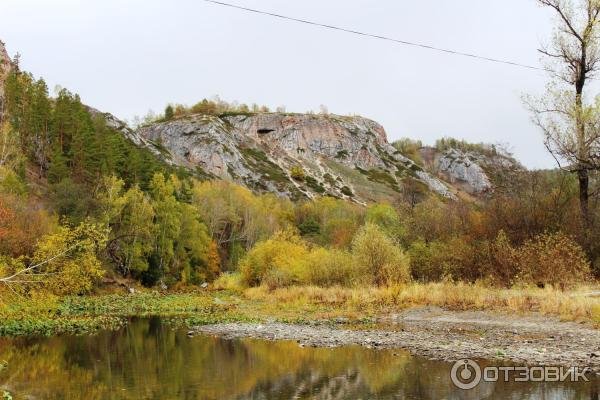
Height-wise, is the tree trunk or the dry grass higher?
the tree trunk

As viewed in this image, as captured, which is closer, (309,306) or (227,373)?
(227,373)

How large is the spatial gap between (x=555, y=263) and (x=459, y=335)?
9.94 metres

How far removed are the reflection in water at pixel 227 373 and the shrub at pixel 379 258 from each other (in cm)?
1629

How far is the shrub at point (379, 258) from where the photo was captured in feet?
121

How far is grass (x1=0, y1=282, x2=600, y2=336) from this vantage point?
2412 cm

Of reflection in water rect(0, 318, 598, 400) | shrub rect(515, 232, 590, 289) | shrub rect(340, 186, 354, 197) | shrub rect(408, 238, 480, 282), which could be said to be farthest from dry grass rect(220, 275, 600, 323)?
shrub rect(340, 186, 354, 197)

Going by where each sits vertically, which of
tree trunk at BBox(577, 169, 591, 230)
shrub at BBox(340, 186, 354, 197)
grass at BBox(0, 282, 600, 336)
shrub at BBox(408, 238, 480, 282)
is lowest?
grass at BBox(0, 282, 600, 336)

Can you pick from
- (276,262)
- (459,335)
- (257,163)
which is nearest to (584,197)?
(459,335)

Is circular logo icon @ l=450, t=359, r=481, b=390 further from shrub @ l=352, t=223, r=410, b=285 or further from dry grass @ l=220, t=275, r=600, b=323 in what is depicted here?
shrub @ l=352, t=223, r=410, b=285

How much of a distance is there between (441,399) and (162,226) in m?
58.4

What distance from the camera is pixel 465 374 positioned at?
48.4ft

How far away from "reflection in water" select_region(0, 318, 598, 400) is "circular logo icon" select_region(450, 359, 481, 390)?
231 mm

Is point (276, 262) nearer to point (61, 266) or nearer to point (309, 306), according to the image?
point (309, 306)

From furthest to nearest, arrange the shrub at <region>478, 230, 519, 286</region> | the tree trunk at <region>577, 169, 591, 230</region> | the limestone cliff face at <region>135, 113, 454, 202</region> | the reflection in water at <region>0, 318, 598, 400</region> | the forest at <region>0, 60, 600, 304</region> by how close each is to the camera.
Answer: the limestone cliff face at <region>135, 113, 454, 202</region>
the shrub at <region>478, 230, 519, 286</region>
the tree trunk at <region>577, 169, 591, 230</region>
the forest at <region>0, 60, 600, 304</region>
the reflection in water at <region>0, 318, 598, 400</region>
